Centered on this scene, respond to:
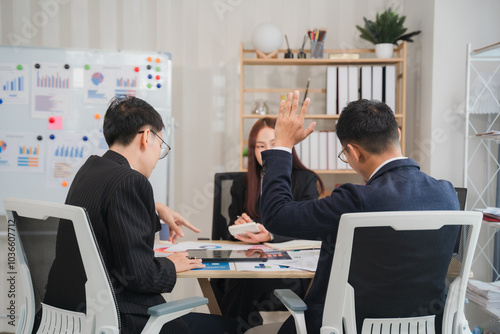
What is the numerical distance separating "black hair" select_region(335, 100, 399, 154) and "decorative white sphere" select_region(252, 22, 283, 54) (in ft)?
6.21

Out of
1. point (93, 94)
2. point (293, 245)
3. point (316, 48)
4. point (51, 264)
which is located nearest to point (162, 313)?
point (51, 264)

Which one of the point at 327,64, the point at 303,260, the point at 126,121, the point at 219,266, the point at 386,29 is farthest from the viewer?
the point at 327,64

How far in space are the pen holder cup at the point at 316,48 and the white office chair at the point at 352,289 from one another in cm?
220

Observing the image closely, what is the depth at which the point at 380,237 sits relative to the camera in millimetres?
1146

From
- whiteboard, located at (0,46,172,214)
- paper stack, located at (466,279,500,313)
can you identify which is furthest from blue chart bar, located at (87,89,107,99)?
paper stack, located at (466,279,500,313)

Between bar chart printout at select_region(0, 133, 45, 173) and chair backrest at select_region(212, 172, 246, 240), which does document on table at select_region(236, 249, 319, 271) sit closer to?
chair backrest at select_region(212, 172, 246, 240)

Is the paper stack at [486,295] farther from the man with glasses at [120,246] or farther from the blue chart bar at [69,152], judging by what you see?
the blue chart bar at [69,152]

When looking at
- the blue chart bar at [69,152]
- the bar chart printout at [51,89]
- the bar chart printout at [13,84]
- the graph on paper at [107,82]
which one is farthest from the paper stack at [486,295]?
the bar chart printout at [13,84]

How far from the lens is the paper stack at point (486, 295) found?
231cm

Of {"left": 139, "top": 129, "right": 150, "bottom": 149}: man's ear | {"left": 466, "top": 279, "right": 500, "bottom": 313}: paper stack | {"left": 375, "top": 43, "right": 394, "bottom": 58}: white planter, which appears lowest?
{"left": 466, "top": 279, "right": 500, "bottom": 313}: paper stack

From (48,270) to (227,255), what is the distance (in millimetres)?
686

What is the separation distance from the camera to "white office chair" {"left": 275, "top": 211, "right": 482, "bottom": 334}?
44.0 inches

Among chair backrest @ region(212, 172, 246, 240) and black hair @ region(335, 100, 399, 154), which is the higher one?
black hair @ region(335, 100, 399, 154)

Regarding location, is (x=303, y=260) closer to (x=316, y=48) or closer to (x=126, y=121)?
(x=126, y=121)
